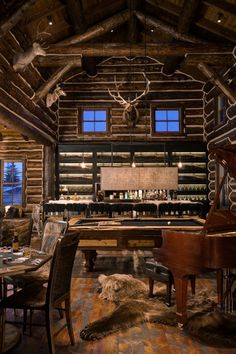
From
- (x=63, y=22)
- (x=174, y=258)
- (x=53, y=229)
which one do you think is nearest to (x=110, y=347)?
(x=174, y=258)

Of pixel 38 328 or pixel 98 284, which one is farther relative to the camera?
pixel 98 284

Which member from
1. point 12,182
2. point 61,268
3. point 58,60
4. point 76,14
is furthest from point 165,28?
point 61,268

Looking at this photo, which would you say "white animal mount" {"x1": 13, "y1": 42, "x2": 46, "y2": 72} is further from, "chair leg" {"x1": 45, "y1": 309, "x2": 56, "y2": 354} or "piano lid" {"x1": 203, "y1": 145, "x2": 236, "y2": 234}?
"chair leg" {"x1": 45, "y1": 309, "x2": 56, "y2": 354}

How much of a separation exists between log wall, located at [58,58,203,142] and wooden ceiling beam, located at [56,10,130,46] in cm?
293

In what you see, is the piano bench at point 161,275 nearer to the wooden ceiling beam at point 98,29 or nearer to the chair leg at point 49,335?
the chair leg at point 49,335

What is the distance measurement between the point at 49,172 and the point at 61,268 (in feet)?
31.7

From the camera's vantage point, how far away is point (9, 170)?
13.2 metres

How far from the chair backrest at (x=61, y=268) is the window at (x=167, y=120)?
1084cm

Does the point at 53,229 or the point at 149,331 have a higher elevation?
the point at 53,229

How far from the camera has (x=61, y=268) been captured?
10.8 feet

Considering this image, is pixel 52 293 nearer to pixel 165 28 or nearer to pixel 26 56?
pixel 26 56

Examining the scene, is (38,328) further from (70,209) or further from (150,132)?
(150,132)

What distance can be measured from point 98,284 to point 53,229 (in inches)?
58.2

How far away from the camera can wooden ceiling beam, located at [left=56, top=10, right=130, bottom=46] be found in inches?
388
